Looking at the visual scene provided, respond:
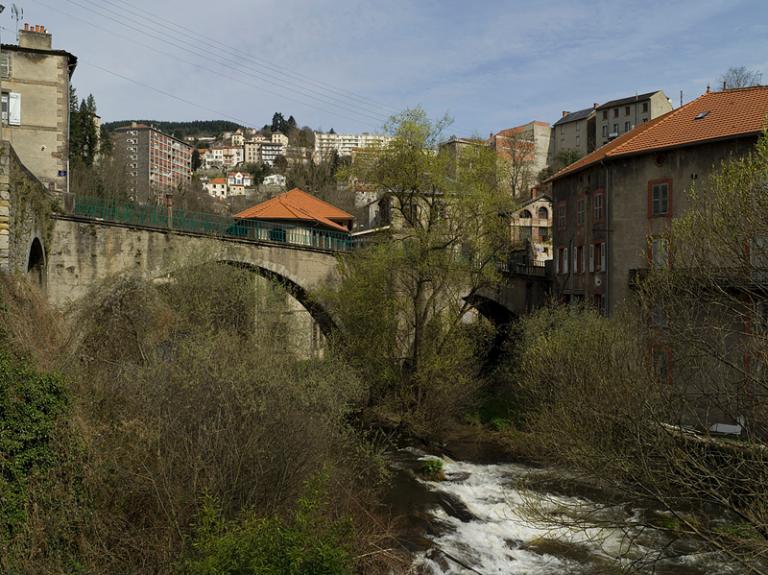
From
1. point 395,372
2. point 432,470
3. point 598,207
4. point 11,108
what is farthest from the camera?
point 598,207

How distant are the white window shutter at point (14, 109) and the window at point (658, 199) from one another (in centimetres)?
2280

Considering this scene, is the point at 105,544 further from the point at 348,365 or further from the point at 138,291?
the point at 348,365

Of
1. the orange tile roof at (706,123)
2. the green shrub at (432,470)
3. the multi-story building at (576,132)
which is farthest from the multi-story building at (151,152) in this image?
the green shrub at (432,470)

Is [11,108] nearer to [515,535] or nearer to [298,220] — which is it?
[298,220]

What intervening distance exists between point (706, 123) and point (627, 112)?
57.7 m

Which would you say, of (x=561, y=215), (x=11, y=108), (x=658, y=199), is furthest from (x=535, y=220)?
(x=11, y=108)

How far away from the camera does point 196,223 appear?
24.5 metres

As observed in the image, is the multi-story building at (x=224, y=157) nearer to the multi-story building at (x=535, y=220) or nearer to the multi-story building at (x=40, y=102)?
the multi-story building at (x=535, y=220)

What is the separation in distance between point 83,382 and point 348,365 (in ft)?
36.8

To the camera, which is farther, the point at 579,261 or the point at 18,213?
the point at 579,261

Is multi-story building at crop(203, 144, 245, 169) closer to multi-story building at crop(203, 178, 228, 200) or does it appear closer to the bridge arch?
multi-story building at crop(203, 178, 228, 200)

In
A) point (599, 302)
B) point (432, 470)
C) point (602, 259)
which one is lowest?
point (432, 470)

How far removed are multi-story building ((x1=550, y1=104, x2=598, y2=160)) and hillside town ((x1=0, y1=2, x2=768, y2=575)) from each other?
184 ft

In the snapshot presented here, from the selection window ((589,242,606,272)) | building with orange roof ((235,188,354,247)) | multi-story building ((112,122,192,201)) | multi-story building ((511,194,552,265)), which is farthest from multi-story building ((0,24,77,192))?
multi-story building ((112,122,192,201))
